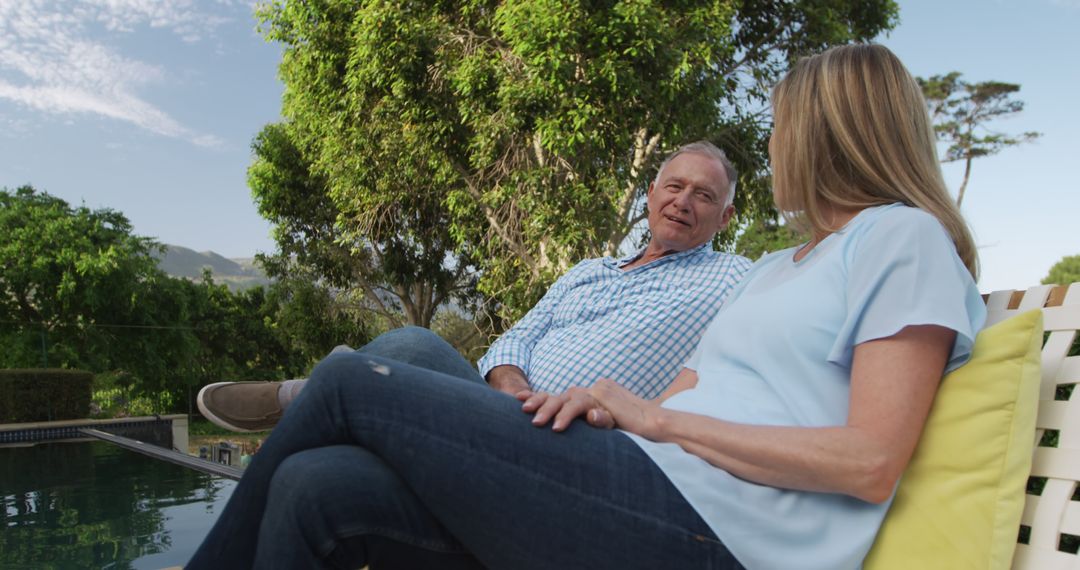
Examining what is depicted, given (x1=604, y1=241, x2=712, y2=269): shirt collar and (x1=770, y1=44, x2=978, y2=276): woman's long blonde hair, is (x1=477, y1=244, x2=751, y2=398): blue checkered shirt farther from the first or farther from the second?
(x1=770, y1=44, x2=978, y2=276): woman's long blonde hair

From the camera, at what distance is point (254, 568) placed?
1019 mm

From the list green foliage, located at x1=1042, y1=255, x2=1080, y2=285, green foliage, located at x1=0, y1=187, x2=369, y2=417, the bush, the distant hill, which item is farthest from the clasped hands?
the distant hill

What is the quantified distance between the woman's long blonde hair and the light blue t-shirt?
2.8 inches

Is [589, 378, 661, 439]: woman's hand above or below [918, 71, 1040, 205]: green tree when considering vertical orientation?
below

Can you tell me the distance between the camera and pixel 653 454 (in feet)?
3.35

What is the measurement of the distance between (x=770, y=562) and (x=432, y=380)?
1.65ft

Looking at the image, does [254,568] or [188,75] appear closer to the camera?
[254,568]

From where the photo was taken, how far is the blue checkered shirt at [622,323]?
2273mm

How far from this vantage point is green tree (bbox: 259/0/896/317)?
25.5 ft

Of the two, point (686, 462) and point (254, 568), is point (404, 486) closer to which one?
point (254, 568)

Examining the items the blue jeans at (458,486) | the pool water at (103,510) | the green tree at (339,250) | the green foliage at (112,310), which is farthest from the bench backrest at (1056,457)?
the green foliage at (112,310)

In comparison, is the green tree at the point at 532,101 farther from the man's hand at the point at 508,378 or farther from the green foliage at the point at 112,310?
the man's hand at the point at 508,378

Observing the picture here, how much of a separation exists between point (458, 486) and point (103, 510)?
5.11 meters

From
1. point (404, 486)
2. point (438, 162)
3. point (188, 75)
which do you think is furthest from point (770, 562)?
point (188, 75)
